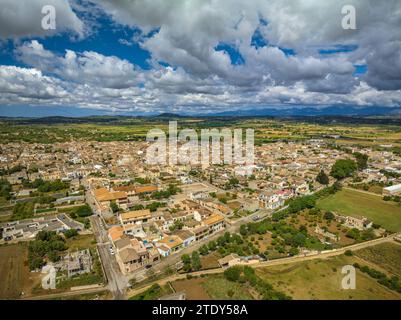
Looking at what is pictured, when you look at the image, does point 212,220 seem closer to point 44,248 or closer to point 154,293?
point 154,293

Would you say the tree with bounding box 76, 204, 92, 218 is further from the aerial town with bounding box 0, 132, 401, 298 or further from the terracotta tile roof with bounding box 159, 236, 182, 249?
the terracotta tile roof with bounding box 159, 236, 182, 249

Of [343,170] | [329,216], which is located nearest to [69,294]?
[329,216]

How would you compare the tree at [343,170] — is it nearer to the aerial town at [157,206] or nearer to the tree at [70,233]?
the aerial town at [157,206]

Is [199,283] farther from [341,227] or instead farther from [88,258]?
[341,227]

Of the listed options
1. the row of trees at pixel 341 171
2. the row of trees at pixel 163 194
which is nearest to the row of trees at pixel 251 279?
the row of trees at pixel 163 194

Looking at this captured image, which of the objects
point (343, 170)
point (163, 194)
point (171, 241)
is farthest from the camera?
point (343, 170)

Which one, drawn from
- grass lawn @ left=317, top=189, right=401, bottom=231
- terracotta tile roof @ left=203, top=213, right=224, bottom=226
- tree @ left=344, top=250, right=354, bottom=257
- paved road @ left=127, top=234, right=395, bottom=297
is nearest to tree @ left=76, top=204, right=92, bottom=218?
terracotta tile roof @ left=203, top=213, right=224, bottom=226
